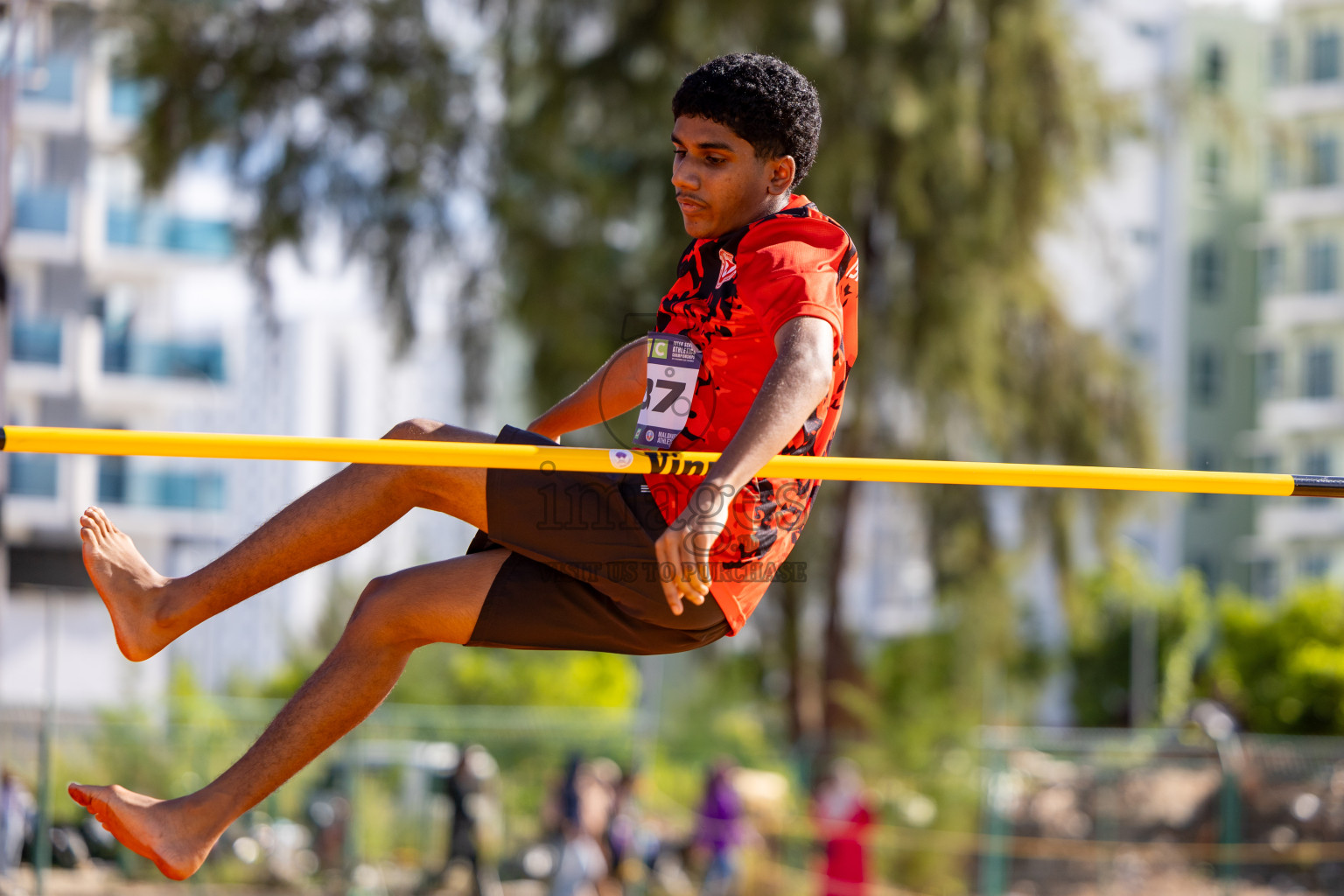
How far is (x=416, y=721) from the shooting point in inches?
562

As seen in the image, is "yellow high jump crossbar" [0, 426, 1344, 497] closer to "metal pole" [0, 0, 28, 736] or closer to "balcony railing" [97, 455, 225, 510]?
"metal pole" [0, 0, 28, 736]

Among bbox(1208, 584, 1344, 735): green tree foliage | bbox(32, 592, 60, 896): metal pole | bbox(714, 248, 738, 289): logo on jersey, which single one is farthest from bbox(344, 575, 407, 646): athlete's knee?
bbox(1208, 584, 1344, 735): green tree foliage

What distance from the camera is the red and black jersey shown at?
3.38 meters

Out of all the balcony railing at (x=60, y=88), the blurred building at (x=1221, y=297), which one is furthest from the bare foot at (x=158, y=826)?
the blurred building at (x=1221, y=297)

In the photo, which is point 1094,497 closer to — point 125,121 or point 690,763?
point 690,763

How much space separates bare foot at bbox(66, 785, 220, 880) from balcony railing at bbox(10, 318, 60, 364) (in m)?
31.5

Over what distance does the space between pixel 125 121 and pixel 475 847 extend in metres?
26.2

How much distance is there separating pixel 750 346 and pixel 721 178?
413mm

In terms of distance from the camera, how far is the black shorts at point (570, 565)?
11.3 feet

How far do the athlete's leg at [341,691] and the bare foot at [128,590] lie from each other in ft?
1.05

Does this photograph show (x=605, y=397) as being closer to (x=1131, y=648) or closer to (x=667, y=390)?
(x=667, y=390)

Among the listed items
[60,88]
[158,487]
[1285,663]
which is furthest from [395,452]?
[60,88]

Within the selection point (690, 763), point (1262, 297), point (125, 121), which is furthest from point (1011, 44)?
point (1262, 297)

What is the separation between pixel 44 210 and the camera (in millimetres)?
32750
